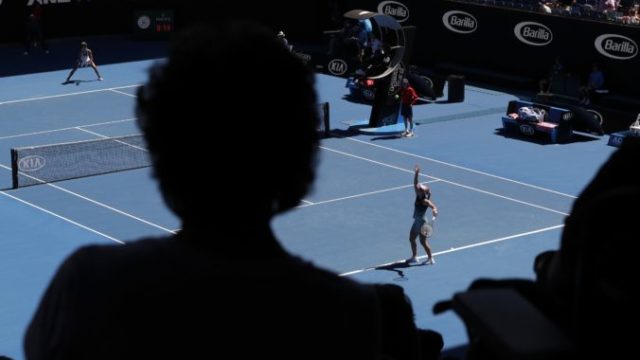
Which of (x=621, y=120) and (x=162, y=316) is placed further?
(x=621, y=120)

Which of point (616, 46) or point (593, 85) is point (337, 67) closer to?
point (593, 85)

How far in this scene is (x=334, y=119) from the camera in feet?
114

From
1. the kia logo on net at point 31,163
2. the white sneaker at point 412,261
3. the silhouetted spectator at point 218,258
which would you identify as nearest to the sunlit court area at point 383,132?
the kia logo on net at point 31,163

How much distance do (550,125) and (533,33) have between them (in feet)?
22.6

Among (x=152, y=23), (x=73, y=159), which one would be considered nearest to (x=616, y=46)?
(x=73, y=159)

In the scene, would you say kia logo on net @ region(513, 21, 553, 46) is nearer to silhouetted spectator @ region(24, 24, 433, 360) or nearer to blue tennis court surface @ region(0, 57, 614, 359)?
blue tennis court surface @ region(0, 57, 614, 359)

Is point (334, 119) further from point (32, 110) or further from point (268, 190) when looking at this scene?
point (268, 190)

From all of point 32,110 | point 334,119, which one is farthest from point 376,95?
point 32,110

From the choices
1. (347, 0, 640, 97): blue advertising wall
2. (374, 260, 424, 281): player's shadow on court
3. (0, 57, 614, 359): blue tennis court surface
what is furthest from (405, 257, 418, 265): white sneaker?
(347, 0, 640, 97): blue advertising wall

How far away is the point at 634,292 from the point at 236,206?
0.83m

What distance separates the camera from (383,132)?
33094mm

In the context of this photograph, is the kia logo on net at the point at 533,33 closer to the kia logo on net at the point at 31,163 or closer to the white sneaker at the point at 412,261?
the kia logo on net at the point at 31,163

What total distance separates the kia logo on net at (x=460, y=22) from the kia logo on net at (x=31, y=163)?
17.7m

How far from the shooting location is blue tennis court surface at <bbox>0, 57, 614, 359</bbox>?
21.2 meters
